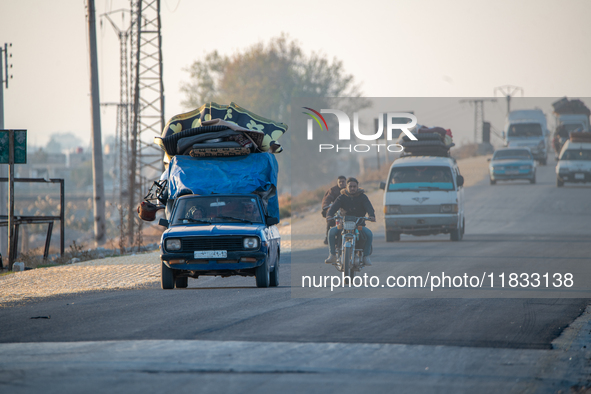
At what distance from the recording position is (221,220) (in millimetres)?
12273

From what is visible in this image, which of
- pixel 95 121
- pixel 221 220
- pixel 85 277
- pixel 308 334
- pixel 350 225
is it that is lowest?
pixel 85 277

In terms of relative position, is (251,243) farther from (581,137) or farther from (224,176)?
(581,137)

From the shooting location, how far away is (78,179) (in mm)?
139125

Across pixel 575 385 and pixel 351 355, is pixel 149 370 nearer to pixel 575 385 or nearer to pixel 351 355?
pixel 351 355

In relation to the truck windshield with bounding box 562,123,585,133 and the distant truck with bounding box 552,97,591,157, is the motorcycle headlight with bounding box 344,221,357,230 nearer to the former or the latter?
the distant truck with bounding box 552,97,591,157

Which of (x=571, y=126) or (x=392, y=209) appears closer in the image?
(x=392, y=209)

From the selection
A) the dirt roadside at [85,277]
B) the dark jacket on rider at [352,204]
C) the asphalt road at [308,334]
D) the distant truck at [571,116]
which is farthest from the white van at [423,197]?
the distant truck at [571,116]

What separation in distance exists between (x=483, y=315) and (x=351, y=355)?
322 cm

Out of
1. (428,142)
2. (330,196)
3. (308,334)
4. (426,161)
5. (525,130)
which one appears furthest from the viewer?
(525,130)

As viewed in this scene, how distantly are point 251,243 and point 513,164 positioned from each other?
3108 centimetres

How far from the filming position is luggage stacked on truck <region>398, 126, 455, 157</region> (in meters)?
22.5

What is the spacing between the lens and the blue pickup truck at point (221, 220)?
11484mm

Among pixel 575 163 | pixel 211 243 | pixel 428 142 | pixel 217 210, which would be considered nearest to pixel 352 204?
pixel 217 210

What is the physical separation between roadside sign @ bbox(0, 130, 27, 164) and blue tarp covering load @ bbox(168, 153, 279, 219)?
18.2ft
